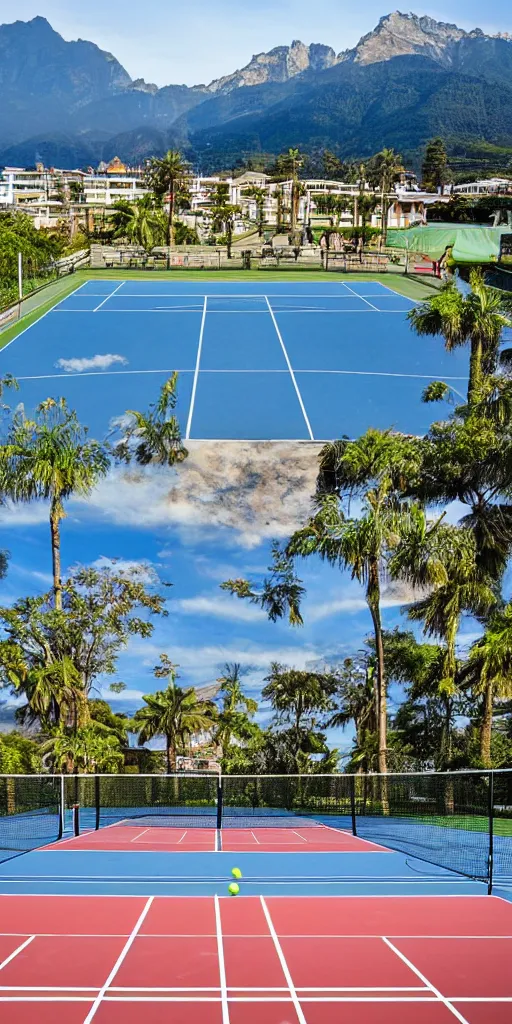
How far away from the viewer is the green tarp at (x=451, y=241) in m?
20.5

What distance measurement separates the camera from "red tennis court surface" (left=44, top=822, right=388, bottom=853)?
1414 cm

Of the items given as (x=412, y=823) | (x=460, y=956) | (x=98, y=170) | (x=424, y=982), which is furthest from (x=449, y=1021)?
(x=98, y=170)

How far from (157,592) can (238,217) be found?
6594 millimetres

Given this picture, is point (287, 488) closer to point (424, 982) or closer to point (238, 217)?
point (238, 217)

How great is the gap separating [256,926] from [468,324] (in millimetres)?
13380

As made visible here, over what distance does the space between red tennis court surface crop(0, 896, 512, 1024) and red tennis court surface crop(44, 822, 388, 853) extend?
4793mm

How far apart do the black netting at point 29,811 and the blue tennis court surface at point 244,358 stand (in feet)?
18.4

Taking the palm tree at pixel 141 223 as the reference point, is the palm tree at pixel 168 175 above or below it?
above

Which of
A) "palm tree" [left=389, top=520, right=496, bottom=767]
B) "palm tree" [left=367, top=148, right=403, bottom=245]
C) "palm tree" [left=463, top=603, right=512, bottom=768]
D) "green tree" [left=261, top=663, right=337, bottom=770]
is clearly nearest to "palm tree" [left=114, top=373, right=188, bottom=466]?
"green tree" [left=261, top=663, right=337, bottom=770]

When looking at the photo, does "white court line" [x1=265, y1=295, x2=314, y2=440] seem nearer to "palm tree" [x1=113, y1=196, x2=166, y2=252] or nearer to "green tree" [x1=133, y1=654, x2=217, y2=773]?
"palm tree" [x1=113, y1=196, x2=166, y2=252]

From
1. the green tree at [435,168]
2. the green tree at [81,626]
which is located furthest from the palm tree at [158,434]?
the green tree at [435,168]

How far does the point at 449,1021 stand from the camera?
553 centimetres

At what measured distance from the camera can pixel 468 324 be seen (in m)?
19.5

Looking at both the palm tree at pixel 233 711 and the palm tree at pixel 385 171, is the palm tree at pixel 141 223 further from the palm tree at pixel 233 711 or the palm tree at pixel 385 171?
the palm tree at pixel 233 711
